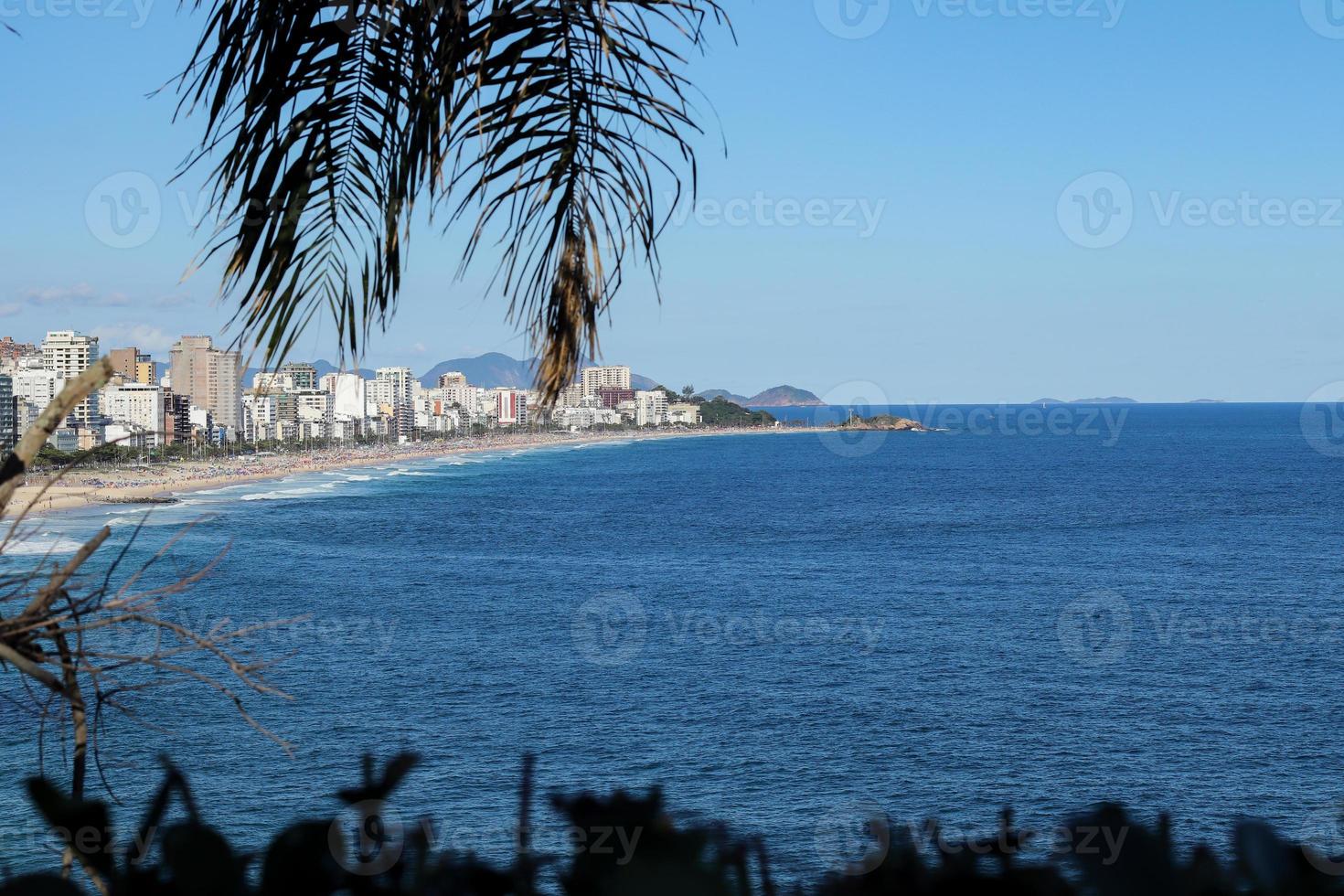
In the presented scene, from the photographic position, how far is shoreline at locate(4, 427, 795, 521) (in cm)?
7756

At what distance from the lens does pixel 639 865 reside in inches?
35.3

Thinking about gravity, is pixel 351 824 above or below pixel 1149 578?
above

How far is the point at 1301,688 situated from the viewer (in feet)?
106

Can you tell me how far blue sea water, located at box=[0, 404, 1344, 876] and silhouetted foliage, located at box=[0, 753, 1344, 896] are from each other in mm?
3621

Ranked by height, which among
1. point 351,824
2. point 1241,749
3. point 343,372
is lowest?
point 1241,749

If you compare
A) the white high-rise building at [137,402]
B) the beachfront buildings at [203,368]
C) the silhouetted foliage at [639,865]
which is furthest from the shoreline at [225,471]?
the silhouetted foliage at [639,865]

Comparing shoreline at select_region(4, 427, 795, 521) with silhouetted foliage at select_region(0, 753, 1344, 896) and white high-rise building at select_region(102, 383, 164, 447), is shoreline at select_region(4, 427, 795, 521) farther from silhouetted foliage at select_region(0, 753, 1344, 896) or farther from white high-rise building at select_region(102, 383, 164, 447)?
silhouetted foliage at select_region(0, 753, 1344, 896)

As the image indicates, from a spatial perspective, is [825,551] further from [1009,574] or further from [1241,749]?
[1241,749]

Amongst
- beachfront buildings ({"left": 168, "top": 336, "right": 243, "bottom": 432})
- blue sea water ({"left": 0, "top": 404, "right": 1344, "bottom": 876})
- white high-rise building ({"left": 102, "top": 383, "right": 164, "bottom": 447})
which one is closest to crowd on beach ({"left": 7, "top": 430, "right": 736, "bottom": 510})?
Result: white high-rise building ({"left": 102, "top": 383, "right": 164, "bottom": 447})

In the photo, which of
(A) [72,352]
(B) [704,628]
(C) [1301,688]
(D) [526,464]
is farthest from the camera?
(D) [526,464]

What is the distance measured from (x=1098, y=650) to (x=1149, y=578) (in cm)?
1320

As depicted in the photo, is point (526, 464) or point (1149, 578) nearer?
point (1149, 578)

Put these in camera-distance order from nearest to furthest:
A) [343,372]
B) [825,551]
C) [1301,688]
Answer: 1. [343,372]
2. [1301,688]
3. [825,551]

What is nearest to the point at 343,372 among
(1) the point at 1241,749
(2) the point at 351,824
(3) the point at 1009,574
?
(2) the point at 351,824
